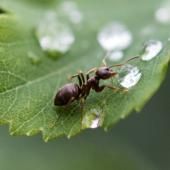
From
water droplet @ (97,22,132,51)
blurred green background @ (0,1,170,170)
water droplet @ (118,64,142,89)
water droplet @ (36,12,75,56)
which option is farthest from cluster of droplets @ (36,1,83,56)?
blurred green background @ (0,1,170,170)

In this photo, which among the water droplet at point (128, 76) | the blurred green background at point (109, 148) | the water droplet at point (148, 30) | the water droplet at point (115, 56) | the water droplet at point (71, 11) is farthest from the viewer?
the blurred green background at point (109, 148)

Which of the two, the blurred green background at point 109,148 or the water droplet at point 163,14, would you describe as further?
the blurred green background at point 109,148

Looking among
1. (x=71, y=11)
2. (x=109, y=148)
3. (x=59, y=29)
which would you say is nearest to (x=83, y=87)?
(x=59, y=29)

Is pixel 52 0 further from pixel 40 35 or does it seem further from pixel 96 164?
pixel 96 164

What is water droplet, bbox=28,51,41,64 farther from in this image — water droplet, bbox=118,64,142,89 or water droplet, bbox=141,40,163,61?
water droplet, bbox=141,40,163,61

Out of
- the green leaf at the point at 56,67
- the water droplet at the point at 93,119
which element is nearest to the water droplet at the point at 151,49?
the green leaf at the point at 56,67

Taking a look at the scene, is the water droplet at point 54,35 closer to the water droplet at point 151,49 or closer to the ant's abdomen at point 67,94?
the ant's abdomen at point 67,94

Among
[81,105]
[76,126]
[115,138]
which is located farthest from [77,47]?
[115,138]
